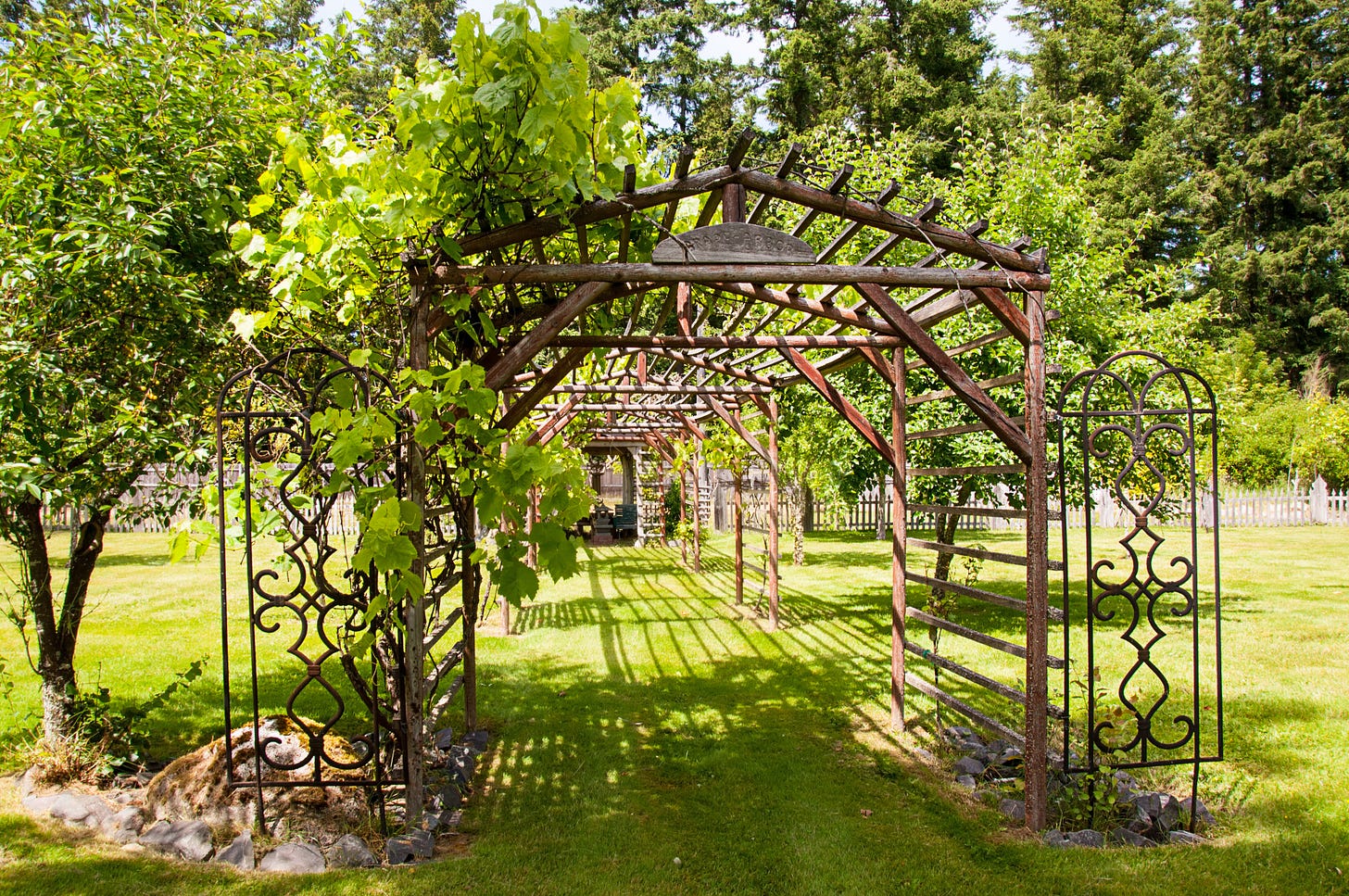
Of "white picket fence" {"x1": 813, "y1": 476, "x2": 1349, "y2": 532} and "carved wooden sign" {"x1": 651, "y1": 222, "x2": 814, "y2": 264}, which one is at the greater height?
"carved wooden sign" {"x1": 651, "y1": 222, "x2": 814, "y2": 264}

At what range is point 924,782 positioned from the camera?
4727 mm

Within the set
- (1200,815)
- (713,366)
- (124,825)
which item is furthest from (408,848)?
(713,366)

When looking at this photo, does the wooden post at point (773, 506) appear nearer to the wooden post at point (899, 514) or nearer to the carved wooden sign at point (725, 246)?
the wooden post at point (899, 514)

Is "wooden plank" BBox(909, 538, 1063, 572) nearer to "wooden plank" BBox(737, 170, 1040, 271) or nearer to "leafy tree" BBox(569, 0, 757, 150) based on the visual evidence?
"wooden plank" BBox(737, 170, 1040, 271)

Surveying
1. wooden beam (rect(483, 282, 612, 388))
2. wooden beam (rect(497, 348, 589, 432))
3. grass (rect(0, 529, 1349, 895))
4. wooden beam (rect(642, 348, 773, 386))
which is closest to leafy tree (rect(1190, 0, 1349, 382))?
grass (rect(0, 529, 1349, 895))

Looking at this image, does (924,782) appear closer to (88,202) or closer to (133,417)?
(133,417)

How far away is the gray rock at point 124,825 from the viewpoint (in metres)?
3.82

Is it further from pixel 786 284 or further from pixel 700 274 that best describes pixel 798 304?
pixel 700 274

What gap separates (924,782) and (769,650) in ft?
11.3

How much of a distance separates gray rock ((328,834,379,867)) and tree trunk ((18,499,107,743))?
2048 mm

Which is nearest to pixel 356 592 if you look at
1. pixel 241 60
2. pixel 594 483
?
pixel 241 60

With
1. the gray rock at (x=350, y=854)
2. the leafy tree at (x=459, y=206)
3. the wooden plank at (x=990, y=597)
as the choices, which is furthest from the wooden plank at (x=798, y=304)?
the gray rock at (x=350, y=854)

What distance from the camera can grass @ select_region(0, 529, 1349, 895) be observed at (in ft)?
11.5

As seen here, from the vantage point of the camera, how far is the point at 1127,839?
12.6 ft
